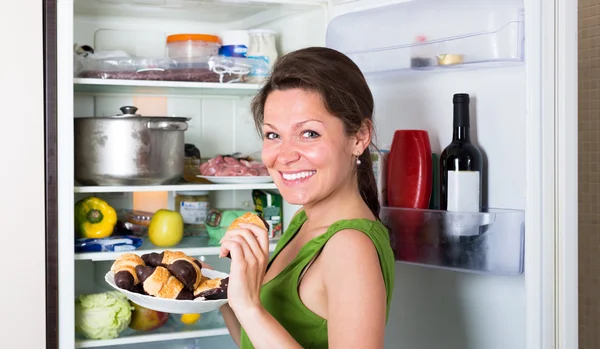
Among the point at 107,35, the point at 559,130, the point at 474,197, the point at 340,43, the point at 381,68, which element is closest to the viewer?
the point at 559,130

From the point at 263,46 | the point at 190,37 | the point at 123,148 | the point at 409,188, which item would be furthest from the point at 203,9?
the point at 409,188

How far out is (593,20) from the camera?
1.86 meters

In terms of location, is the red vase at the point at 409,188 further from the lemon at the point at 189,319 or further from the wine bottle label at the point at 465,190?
the lemon at the point at 189,319

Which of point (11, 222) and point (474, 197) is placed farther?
point (11, 222)

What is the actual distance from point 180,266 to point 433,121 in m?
0.66

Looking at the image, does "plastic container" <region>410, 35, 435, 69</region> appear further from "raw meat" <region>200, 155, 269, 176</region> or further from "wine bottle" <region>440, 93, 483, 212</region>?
"raw meat" <region>200, 155, 269, 176</region>

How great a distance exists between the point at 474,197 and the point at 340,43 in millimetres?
543

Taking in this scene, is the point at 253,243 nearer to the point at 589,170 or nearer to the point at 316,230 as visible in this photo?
the point at 316,230

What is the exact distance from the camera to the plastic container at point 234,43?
6.78 ft

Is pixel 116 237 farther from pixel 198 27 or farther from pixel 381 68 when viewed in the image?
pixel 381 68

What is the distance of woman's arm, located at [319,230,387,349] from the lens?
0.94 meters

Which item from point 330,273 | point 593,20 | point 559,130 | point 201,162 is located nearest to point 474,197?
point 559,130

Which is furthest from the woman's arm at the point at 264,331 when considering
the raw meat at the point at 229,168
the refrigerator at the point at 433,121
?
the raw meat at the point at 229,168

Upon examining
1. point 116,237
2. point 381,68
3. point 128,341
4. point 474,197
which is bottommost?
point 128,341
